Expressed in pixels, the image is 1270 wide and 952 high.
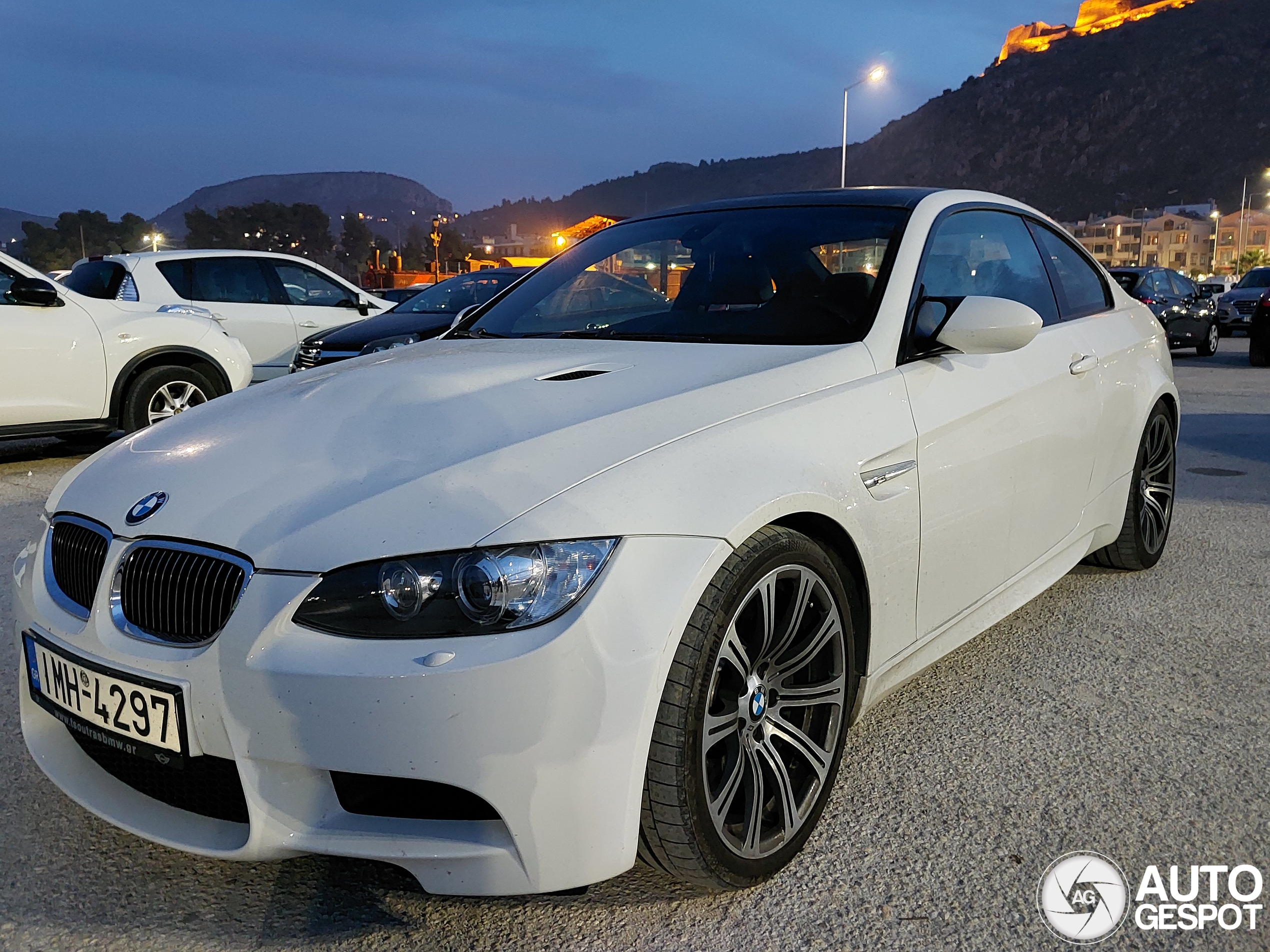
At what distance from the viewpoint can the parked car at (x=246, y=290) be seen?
10.0m

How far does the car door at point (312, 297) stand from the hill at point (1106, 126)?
388 feet

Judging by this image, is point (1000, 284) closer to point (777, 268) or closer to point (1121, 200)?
point (777, 268)

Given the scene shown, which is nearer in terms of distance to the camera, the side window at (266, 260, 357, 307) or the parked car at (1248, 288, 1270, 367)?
the side window at (266, 260, 357, 307)

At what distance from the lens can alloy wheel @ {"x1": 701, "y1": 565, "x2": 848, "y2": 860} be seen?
214 centimetres

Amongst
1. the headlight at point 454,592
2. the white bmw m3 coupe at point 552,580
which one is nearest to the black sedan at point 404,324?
the white bmw m3 coupe at point 552,580

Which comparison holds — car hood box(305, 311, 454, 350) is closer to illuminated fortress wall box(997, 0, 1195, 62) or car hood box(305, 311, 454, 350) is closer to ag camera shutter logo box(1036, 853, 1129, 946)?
ag camera shutter logo box(1036, 853, 1129, 946)

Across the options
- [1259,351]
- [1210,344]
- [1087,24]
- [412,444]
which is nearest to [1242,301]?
[1210,344]

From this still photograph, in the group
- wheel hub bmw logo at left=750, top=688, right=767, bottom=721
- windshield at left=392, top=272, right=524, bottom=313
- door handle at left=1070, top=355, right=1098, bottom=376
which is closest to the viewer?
wheel hub bmw logo at left=750, top=688, right=767, bottom=721

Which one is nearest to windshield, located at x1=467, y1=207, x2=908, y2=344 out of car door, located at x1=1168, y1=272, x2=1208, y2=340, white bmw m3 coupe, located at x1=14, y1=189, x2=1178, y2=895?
white bmw m3 coupe, located at x1=14, y1=189, x2=1178, y2=895

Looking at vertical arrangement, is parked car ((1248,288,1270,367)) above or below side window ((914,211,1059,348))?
below

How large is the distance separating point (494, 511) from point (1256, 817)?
6.42ft

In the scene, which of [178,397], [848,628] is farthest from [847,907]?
[178,397]

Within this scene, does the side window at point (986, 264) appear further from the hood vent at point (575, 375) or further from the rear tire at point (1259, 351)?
the rear tire at point (1259, 351)

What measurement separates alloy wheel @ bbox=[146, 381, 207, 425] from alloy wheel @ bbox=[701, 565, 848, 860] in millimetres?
6717
